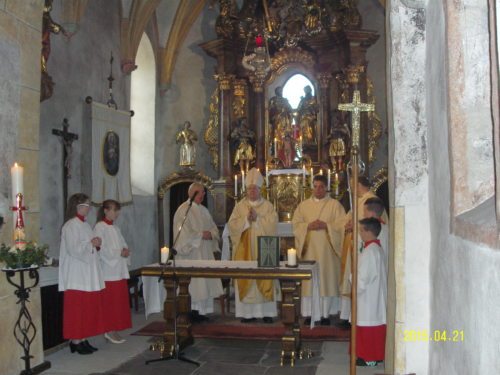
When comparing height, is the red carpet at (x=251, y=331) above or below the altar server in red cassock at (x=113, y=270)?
below

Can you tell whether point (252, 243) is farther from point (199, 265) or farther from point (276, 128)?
point (276, 128)

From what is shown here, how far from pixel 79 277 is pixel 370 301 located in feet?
10.4

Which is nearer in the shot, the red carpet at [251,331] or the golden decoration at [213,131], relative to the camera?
the red carpet at [251,331]

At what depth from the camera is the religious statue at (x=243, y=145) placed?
12.5m

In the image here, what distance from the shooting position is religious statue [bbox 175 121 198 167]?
13133 mm

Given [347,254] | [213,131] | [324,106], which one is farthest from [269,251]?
[213,131]

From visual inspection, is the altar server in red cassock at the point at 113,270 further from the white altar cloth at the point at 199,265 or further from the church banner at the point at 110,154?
the church banner at the point at 110,154

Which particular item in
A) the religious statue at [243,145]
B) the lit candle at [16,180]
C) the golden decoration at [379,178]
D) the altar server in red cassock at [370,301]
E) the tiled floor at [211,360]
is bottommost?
the tiled floor at [211,360]

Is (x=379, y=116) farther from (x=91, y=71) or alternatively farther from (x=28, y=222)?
(x=28, y=222)

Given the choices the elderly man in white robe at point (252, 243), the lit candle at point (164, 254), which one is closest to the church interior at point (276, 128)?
the lit candle at point (164, 254)

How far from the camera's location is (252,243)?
878cm

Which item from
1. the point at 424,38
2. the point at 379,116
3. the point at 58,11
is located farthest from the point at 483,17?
the point at 379,116

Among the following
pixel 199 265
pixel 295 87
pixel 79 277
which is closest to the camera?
pixel 79 277

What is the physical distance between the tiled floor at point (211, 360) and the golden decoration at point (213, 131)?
608 centimetres
